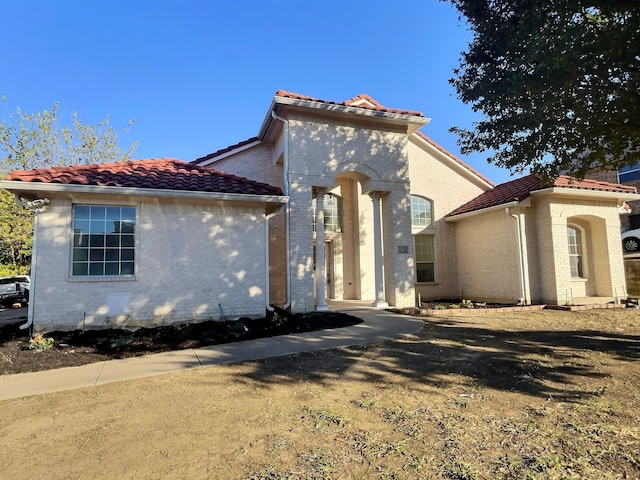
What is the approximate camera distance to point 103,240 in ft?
30.2

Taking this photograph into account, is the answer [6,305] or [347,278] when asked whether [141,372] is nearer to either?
[347,278]

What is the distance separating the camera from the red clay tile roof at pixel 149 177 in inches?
342

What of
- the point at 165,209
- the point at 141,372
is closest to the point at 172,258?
the point at 165,209

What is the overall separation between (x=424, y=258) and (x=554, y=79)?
35.3 feet

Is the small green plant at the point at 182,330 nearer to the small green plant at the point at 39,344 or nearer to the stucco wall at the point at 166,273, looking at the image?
the stucco wall at the point at 166,273

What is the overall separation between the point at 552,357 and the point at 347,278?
9511mm

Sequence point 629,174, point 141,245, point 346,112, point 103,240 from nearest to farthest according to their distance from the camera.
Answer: point 103,240
point 141,245
point 346,112
point 629,174

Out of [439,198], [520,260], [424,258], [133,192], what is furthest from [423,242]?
[133,192]

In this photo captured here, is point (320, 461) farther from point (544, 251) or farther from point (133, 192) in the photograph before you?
point (544, 251)

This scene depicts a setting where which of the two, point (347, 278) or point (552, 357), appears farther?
point (347, 278)

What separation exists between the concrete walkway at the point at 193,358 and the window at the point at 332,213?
6.34m

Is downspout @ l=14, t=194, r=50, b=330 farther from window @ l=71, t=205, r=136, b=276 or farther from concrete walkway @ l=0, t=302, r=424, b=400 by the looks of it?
concrete walkway @ l=0, t=302, r=424, b=400

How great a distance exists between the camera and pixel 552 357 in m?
6.38

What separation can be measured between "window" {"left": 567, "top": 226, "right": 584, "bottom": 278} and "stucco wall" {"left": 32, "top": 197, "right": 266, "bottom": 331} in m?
12.4
